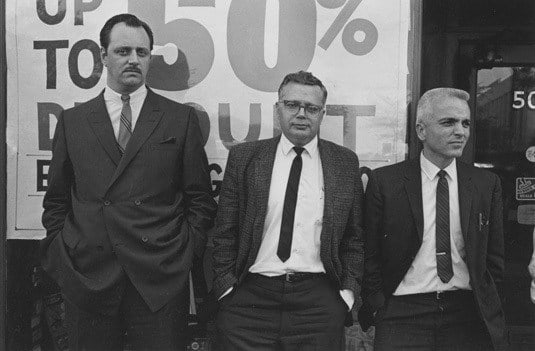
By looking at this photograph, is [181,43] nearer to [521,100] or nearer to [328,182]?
[328,182]

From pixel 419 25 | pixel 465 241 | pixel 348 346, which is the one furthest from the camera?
pixel 348 346

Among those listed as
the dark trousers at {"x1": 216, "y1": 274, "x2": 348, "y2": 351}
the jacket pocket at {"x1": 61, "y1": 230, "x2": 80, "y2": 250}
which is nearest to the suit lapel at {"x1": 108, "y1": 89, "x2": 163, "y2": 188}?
the jacket pocket at {"x1": 61, "y1": 230, "x2": 80, "y2": 250}

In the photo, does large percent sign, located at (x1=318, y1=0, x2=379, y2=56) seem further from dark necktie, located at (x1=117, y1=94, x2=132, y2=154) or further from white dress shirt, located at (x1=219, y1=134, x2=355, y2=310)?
dark necktie, located at (x1=117, y1=94, x2=132, y2=154)

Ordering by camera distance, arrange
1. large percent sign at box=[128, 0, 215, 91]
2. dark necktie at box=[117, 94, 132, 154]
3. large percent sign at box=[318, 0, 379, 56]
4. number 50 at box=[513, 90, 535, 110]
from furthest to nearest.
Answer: number 50 at box=[513, 90, 535, 110] < large percent sign at box=[128, 0, 215, 91] < large percent sign at box=[318, 0, 379, 56] < dark necktie at box=[117, 94, 132, 154]

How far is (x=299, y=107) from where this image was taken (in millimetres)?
2982

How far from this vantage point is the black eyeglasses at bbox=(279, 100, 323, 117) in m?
2.98

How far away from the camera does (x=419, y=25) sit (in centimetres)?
352

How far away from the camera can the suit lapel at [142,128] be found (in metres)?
2.89

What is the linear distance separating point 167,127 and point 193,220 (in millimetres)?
474

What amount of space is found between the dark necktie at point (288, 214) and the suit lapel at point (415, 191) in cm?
54

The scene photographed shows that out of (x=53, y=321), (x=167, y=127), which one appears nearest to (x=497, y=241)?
(x=167, y=127)

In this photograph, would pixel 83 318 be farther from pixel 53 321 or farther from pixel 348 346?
pixel 348 346

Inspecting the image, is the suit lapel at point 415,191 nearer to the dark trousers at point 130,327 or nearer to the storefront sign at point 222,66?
the storefront sign at point 222,66

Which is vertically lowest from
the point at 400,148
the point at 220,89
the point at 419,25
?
the point at 400,148
